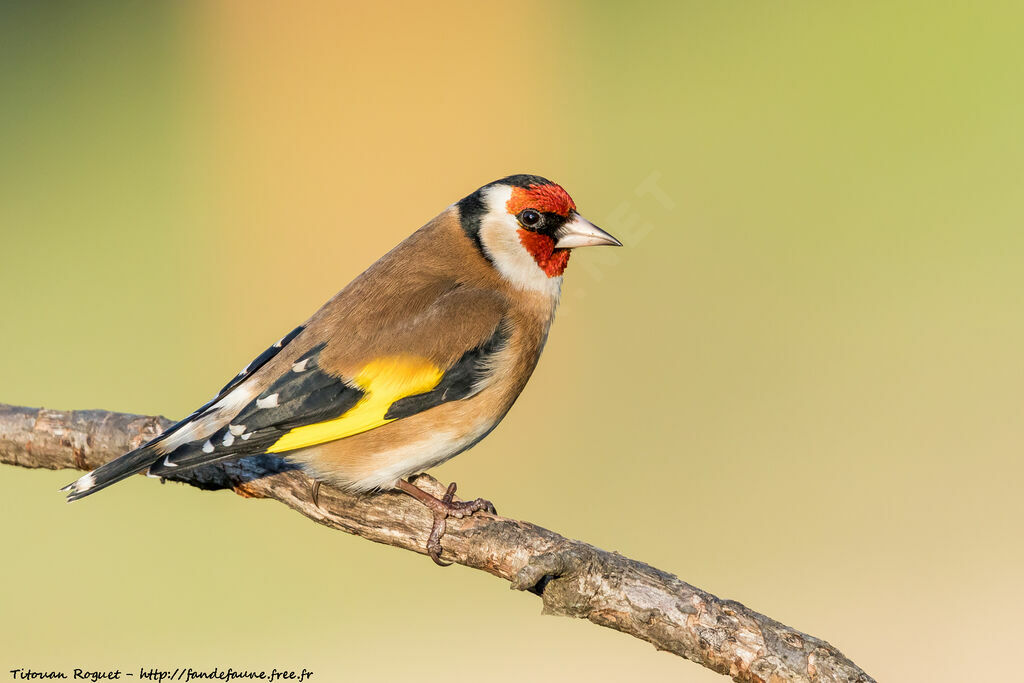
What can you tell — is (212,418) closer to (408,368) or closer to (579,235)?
(408,368)

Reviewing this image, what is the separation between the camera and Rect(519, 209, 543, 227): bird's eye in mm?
3082

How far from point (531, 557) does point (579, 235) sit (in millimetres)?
1100

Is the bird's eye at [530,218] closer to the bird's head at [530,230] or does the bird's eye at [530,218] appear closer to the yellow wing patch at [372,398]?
the bird's head at [530,230]

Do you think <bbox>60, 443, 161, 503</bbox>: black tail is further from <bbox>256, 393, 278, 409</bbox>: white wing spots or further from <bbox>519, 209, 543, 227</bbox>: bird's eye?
<bbox>519, 209, 543, 227</bbox>: bird's eye

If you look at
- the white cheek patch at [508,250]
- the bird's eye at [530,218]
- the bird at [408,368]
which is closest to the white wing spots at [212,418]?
the bird at [408,368]

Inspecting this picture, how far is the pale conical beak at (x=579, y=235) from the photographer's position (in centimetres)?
305

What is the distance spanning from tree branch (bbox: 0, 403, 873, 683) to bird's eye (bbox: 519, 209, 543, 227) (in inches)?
36.4

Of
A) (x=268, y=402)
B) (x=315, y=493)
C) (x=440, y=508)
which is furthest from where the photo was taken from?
(x=315, y=493)

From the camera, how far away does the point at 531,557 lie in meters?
2.59

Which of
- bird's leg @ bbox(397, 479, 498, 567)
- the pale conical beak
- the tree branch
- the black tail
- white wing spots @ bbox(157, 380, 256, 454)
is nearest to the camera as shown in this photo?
the tree branch

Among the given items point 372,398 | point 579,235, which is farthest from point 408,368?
point 579,235

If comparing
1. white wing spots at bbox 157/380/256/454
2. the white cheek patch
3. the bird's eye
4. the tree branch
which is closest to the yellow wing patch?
white wing spots at bbox 157/380/256/454

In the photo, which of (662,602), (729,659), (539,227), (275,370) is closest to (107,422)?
(275,370)

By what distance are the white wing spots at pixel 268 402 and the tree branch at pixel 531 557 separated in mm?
385
